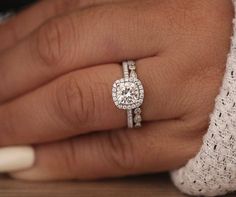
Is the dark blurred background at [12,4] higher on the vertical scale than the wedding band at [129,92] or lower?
higher

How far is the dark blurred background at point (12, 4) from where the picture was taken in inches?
34.1

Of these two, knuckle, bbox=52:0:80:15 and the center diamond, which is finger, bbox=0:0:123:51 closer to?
knuckle, bbox=52:0:80:15

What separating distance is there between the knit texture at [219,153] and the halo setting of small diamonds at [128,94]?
8cm

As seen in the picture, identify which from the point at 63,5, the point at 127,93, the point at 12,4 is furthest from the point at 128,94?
the point at 12,4

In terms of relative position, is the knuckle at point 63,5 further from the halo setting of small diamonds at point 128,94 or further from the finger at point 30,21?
the halo setting of small diamonds at point 128,94

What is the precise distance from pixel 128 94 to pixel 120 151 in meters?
0.08

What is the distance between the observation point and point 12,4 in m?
0.87

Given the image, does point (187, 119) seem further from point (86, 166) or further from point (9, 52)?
point (9, 52)

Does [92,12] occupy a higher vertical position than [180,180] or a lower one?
higher

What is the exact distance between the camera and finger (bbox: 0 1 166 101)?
524 millimetres

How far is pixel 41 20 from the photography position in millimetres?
671

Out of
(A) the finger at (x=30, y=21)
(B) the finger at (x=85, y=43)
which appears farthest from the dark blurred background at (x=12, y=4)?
(B) the finger at (x=85, y=43)

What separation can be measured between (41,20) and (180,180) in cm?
31

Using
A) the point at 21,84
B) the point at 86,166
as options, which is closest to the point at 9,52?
the point at 21,84
